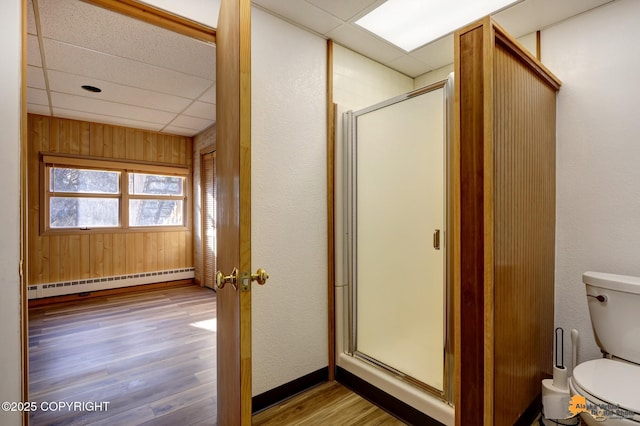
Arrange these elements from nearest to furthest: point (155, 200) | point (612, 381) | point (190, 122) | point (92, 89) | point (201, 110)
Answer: point (612, 381) → point (92, 89) → point (201, 110) → point (190, 122) → point (155, 200)

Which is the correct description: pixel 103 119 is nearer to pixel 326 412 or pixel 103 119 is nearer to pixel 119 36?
pixel 119 36

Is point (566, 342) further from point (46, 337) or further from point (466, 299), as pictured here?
point (46, 337)

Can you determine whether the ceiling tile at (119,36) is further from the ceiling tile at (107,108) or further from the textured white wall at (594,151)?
the textured white wall at (594,151)

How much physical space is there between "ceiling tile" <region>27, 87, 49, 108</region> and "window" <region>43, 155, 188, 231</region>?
2.76 ft

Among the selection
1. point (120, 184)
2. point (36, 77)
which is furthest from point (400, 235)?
point (120, 184)

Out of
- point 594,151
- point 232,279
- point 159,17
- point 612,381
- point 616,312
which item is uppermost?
point 159,17

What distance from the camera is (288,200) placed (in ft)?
6.77

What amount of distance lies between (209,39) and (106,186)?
13.1 feet

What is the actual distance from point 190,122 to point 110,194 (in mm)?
1684

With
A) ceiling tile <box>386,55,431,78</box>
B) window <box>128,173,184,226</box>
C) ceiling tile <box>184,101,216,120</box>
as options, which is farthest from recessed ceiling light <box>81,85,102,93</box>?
ceiling tile <box>386,55,431,78</box>

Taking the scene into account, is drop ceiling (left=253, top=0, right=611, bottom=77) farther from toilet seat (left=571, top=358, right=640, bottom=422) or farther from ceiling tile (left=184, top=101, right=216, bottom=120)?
ceiling tile (left=184, top=101, right=216, bottom=120)

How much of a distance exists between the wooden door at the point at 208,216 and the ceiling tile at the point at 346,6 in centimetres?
336

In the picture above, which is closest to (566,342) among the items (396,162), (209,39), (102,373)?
(396,162)

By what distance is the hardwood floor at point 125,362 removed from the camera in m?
1.93
